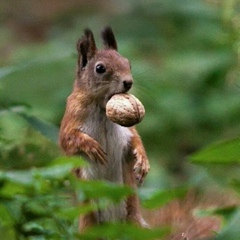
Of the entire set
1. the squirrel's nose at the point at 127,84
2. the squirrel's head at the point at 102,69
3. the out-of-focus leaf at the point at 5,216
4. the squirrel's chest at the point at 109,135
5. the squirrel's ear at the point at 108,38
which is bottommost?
the out-of-focus leaf at the point at 5,216

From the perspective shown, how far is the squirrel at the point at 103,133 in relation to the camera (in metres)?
2.60

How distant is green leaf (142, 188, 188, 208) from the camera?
1.68 m

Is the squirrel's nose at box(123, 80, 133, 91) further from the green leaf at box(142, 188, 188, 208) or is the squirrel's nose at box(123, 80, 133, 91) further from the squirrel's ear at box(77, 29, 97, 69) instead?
the green leaf at box(142, 188, 188, 208)

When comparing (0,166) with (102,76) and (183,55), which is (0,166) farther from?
(183,55)

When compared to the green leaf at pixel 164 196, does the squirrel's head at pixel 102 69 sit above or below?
above

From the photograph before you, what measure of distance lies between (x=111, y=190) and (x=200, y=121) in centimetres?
378

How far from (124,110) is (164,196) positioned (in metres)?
0.79

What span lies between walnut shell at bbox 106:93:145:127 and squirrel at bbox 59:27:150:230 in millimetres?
24

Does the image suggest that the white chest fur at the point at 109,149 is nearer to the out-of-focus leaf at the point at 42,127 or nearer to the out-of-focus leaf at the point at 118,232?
the out-of-focus leaf at the point at 42,127

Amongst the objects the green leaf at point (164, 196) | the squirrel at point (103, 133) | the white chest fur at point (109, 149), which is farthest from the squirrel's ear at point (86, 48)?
the green leaf at point (164, 196)

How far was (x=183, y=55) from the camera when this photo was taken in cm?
560

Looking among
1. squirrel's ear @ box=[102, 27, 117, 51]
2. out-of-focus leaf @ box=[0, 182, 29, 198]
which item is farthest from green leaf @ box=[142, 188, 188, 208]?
squirrel's ear @ box=[102, 27, 117, 51]

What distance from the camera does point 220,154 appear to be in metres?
1.69

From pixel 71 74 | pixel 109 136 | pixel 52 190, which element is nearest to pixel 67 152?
pixel 109 136
